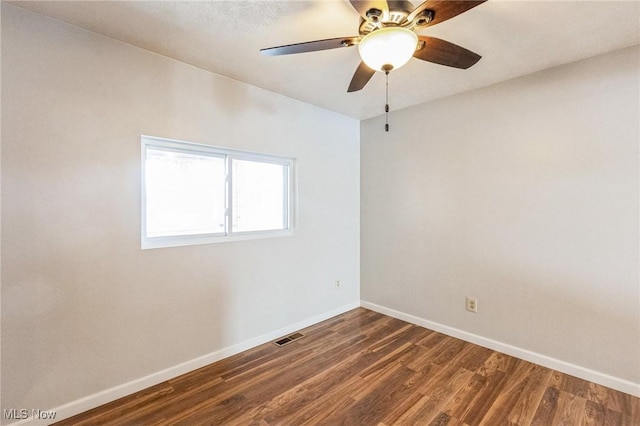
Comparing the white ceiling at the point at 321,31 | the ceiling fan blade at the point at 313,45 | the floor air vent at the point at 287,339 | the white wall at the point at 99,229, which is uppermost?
the white ceiling at the point at 321,31

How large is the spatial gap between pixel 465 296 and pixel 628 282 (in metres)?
1.15

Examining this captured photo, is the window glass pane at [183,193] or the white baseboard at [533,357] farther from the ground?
the window glass pane at [183,193]

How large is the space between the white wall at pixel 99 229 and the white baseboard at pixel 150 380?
42 mm

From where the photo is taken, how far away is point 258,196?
9.53 ft

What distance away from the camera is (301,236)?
10.2 feet

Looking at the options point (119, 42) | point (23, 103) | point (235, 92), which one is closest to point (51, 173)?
point (23, 103)

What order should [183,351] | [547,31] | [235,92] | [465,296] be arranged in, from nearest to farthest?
1. [547,31]
2. [183,351]
3. [235,92]
4. [465,296]

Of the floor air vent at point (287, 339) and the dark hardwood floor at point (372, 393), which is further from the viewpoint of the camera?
the floor air vent at point (287, 339)

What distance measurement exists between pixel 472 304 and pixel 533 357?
59 centimetres

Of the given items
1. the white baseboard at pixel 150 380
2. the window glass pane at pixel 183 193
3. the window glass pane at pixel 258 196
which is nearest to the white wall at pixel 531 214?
the window glass pane at pixel 258 196

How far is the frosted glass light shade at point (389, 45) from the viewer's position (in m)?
1.38

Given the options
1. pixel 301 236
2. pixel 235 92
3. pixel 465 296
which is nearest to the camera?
pixel 235 92

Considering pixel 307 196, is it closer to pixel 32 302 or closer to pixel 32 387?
pixel 32 302

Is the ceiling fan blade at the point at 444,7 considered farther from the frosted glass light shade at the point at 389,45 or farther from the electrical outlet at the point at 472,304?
the electrical outlet at the point at 472,304
